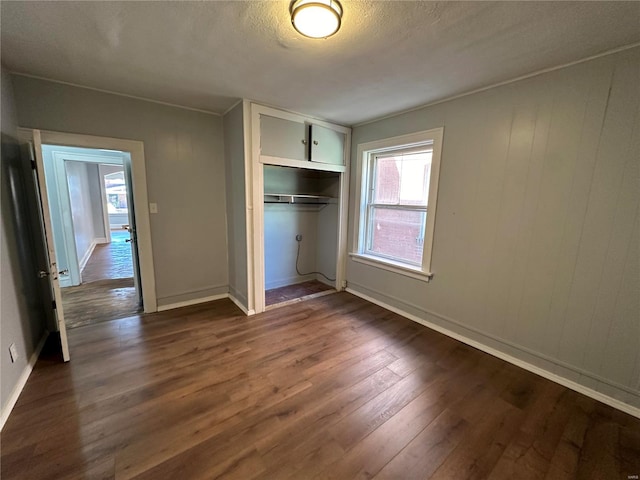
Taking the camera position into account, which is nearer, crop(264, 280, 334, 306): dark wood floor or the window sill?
the window sill

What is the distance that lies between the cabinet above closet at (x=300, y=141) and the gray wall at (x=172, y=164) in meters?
0.79

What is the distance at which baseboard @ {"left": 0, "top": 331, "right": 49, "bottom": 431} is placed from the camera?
1593 mm

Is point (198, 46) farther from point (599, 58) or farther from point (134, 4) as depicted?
point (599, 58)

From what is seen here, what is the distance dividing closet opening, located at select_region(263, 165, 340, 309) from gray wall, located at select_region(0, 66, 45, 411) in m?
2.33

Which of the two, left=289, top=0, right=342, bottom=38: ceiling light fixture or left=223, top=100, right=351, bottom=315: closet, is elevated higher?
left=289, top=0, right=342, bottom=38: ceiling light fixture

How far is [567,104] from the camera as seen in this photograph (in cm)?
190

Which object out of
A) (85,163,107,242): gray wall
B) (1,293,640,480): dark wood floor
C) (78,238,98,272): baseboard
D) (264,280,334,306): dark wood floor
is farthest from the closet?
(85,163,107,242): gray wall

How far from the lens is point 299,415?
170cm

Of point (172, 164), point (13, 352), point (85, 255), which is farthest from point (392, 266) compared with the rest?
point (85, 255)

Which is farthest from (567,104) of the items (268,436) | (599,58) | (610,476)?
(268,436)

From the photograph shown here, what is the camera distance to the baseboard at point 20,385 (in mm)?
1593

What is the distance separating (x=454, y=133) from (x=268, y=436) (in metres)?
2.94

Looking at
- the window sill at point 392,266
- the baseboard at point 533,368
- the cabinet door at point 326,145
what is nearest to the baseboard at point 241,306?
the window sill at point 392,266

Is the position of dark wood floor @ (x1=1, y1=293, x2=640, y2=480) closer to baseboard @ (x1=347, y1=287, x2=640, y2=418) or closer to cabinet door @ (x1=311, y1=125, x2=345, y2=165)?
baseboard @ (x1=347, y1=287, x2=640, y2=418)
